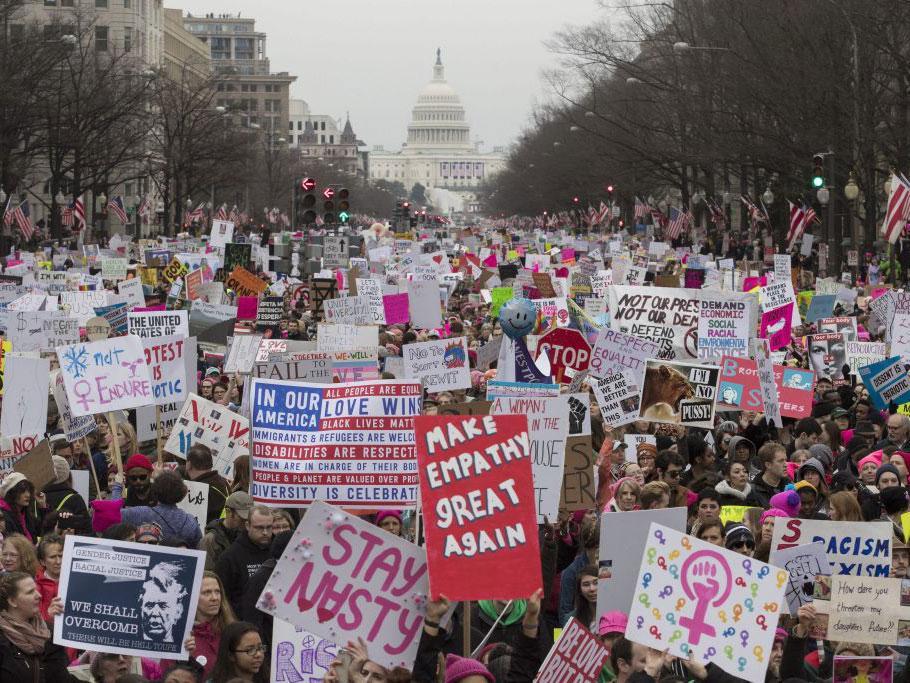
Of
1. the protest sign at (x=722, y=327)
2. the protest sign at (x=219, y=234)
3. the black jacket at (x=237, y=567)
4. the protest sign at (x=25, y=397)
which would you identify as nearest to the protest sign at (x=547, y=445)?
the black jacket at (x=237, y=567)

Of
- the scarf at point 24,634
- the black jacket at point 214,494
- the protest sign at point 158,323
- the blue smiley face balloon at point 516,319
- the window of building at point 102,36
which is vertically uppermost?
the window of building at point 102,36

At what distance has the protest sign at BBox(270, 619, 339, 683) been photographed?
7.26 m

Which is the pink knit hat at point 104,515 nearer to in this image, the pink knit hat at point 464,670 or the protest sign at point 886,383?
the pink knit hat at point 464,670

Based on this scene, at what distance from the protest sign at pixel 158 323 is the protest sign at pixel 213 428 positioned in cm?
521

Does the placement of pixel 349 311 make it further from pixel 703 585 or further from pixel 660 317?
pixel 703 585

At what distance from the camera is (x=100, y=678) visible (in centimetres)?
739

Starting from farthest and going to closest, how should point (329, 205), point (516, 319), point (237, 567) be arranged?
point (329, 205)
point (516, 319)
point (237, 567)

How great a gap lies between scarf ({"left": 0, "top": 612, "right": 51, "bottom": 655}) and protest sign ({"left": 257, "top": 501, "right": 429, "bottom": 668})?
0.96 meters

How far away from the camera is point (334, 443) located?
880 cm

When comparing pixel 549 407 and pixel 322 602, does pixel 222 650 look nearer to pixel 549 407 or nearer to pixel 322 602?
pixel 322 602

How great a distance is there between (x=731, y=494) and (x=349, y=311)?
11.0 meters

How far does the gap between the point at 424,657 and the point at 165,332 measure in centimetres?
1106

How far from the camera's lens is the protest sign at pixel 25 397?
13.0 meters

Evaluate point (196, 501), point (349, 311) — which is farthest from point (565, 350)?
point (349, 311)
